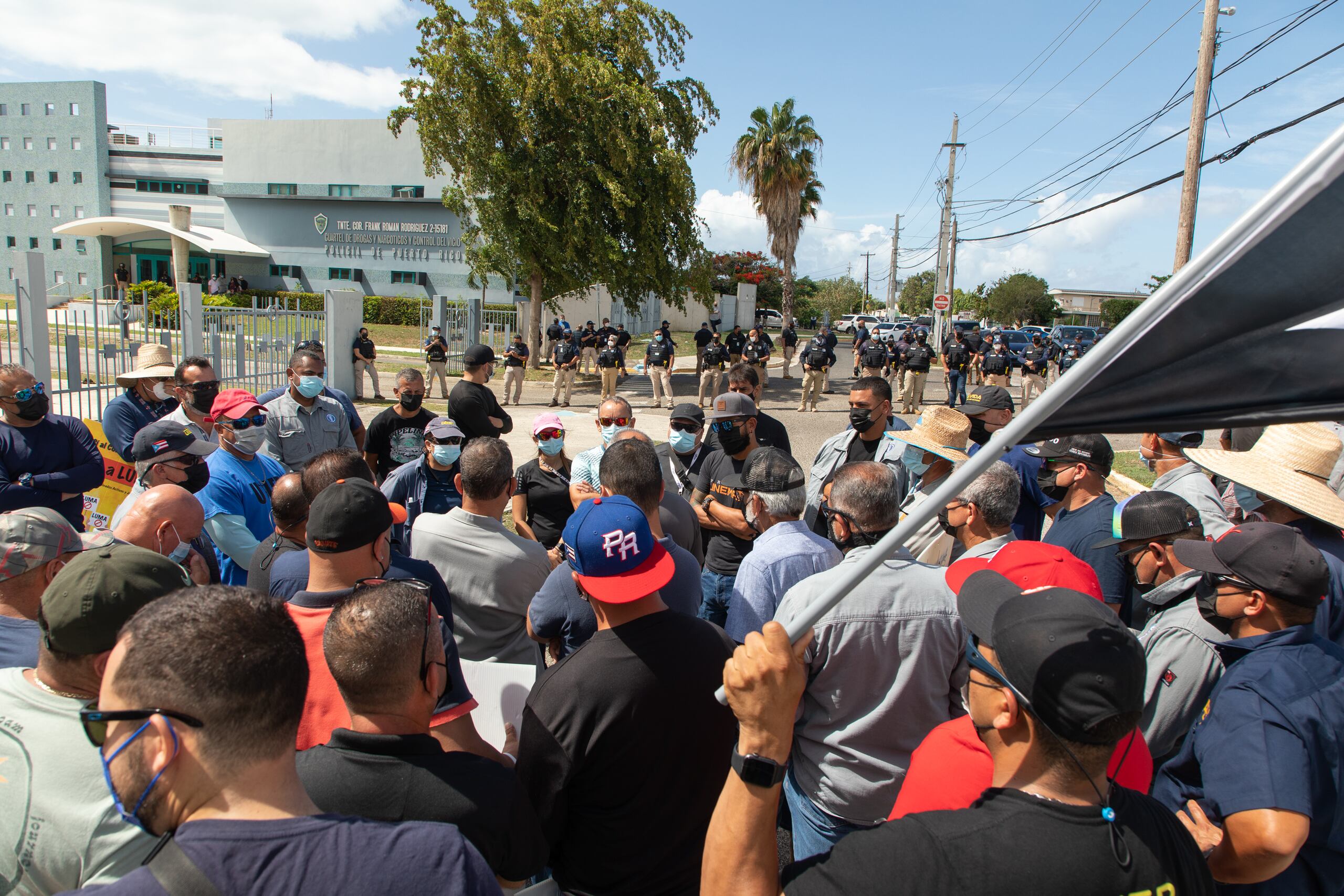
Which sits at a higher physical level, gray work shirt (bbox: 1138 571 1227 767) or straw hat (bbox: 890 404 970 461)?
straw hat (bbox: 890 404 970 461)

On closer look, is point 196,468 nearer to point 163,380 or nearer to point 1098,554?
point 163,380

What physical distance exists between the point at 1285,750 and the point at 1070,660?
0.97m

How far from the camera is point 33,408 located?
4.82m

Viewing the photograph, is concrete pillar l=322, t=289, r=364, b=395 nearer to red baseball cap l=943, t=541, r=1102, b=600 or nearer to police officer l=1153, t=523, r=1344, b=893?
red baseball cap l=943, t=541, r=1102, b=600

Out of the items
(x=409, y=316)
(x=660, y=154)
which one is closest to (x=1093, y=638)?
(x=660, y=154)

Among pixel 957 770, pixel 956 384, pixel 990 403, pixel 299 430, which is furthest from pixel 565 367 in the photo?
pixel 957 770

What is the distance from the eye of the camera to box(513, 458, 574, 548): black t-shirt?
498cm

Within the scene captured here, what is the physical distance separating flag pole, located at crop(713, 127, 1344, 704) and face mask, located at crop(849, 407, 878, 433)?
392 centimetres

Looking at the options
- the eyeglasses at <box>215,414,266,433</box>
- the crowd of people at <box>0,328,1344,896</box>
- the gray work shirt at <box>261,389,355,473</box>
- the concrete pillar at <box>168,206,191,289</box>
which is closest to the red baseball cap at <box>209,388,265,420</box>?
the eyeglasses at <box>215,414,266,433</box>

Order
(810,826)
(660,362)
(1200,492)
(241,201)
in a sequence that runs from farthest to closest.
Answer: (241,201), (660,362), (1200,492), (810,826)

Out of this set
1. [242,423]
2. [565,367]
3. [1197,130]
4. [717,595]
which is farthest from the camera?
[565,367]

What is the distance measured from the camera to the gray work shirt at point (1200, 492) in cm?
410

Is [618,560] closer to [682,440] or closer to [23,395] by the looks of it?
[682,440]

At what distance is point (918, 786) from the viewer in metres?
1.93
